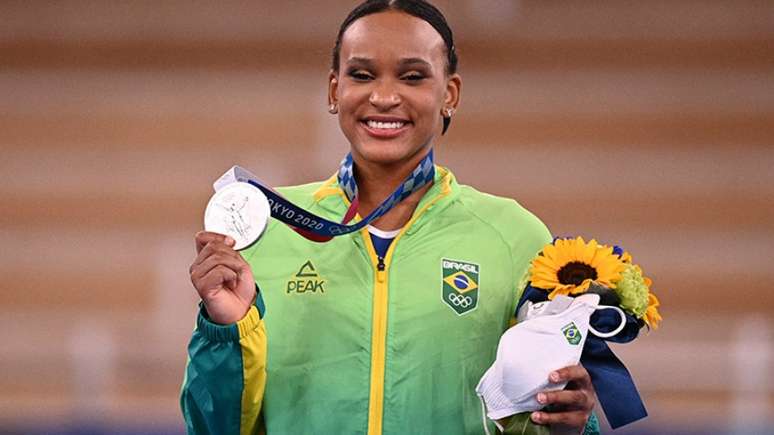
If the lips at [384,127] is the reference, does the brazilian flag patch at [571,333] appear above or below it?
below

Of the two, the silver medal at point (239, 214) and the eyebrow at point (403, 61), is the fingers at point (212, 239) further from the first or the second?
the eyebrow at point (403, 61)

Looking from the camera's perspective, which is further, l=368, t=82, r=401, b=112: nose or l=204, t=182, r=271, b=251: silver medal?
l=368, t=82, r=401, b=112: nose

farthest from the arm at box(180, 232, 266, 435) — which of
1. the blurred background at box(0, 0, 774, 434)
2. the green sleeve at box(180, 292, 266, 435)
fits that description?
the blurred background at box(0, 0, 774, 434)

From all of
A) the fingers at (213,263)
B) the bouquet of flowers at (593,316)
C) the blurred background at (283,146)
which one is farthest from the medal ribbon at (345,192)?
the blurred background at (283,146)

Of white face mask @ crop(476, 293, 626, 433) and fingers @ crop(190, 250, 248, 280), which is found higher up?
fingers @ crop(190, 250, 248, 280)

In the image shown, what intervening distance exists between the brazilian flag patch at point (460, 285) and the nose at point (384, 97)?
24cm

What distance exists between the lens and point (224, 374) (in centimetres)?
164

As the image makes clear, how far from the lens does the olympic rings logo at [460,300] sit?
5.72 ft

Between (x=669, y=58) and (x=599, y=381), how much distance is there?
3280mm

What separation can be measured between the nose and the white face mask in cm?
38

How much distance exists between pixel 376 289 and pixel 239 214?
25cm

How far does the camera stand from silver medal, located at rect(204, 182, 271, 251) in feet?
5.24

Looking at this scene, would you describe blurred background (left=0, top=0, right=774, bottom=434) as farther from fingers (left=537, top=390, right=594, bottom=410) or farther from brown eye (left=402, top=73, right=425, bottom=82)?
fingers (left=537, top=390, right=594, bottom=410)

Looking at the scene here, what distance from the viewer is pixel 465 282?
69.2 inches
